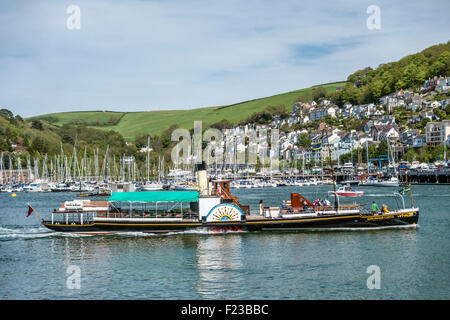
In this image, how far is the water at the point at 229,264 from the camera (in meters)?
30.6

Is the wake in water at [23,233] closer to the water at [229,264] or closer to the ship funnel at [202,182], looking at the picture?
the water at [229,264]

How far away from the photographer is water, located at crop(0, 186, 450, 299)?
3062 centimetres

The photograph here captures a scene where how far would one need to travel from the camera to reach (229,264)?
37.2 meters

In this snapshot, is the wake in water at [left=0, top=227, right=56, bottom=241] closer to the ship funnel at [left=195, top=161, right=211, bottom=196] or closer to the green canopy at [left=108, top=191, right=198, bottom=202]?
the green canopy at [left=108, top=191, right=198, bottom=202]

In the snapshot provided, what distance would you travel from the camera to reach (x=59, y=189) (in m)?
157

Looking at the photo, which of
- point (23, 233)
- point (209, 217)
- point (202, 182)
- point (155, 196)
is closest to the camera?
point (209, 217)

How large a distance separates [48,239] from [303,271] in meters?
25.6

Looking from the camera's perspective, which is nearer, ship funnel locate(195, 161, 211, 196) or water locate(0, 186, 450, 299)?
water locate(0, 186, 450, 299)

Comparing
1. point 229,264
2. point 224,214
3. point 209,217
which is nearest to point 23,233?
point 209,217

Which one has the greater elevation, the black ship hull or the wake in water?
the black ship hull

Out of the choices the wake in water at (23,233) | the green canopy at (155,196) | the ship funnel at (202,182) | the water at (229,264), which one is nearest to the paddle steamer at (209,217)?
the green canopy at (155,196)

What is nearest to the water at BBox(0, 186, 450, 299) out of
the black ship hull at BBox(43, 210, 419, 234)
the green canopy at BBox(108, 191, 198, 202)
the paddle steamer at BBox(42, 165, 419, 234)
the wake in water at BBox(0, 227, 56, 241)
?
the wake in water at BBox(0, 227, 56, 241)

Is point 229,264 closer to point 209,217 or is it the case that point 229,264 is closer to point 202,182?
point 209,217

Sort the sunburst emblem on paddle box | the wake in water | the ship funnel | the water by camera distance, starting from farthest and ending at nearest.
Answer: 1. the ship funnel
2. the wake in water
3. the sunburst emblem on paddle box
4. the water
